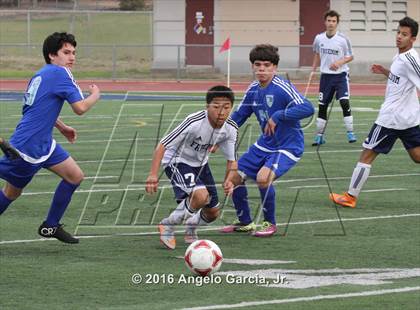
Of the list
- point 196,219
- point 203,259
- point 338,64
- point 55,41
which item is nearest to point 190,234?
point 196,219

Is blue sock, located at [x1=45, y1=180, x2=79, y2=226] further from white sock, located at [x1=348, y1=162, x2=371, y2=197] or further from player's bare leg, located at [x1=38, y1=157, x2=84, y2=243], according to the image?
white sock, located at [x1=348, y1=162, x2=371, y2=197]

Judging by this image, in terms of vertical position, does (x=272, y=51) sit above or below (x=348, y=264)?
above

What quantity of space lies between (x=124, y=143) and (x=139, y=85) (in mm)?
16392

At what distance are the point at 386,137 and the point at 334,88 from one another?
23.4ft

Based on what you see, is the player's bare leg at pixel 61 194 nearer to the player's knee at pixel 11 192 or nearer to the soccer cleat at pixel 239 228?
the player's knee at pixel 11 192

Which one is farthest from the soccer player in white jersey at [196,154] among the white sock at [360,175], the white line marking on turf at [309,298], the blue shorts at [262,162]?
the white sock at [360,175]

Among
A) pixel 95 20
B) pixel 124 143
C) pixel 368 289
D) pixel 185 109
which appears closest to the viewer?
pixel 368 289

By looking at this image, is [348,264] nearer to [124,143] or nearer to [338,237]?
[338,237]

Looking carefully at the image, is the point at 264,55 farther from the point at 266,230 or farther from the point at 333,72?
the point at 333,72

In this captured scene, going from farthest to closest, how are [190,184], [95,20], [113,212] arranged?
[95,20] → [113,212] → [190,184]

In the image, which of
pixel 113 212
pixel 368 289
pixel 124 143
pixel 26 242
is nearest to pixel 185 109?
pixel 124 143

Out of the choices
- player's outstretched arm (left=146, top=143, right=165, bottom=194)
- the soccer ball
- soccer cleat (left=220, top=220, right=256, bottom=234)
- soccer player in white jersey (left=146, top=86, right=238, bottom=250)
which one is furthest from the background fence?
the soccer ball

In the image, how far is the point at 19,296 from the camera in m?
7.92

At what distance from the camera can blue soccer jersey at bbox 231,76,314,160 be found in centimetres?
1062
